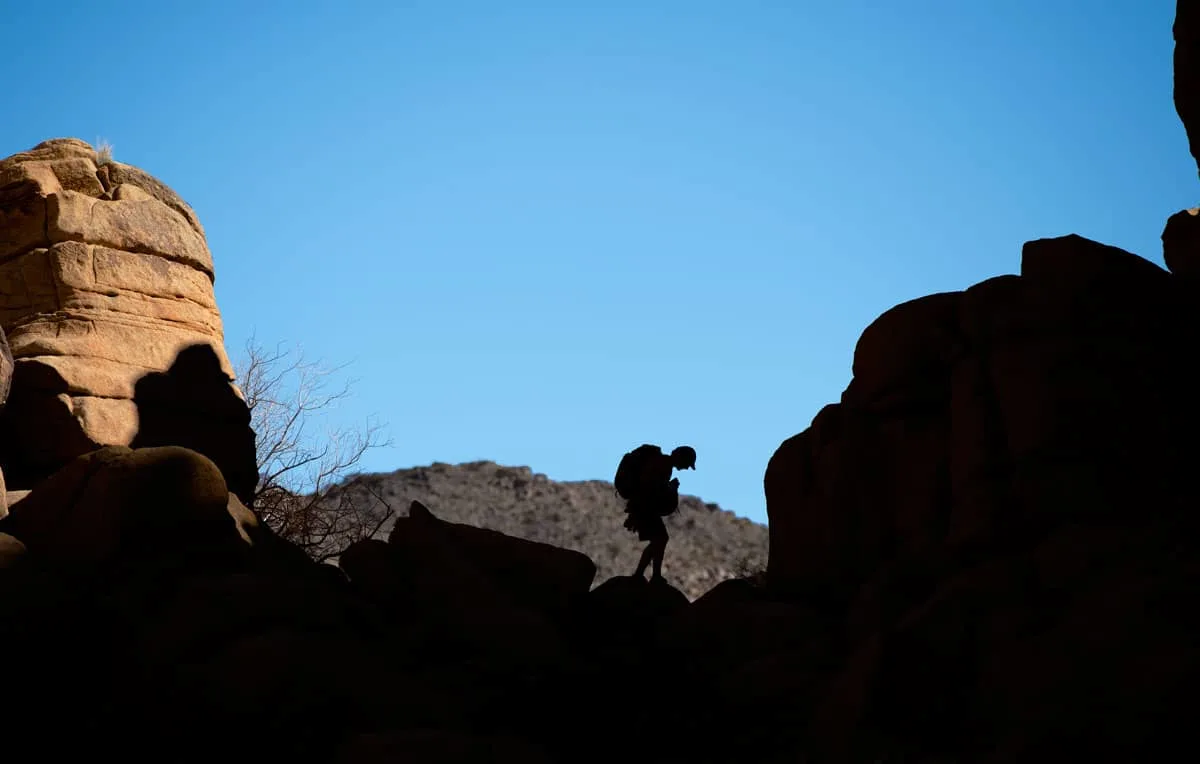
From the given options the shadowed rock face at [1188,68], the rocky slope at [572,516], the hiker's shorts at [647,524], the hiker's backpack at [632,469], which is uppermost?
the rocky slope at [572,516]

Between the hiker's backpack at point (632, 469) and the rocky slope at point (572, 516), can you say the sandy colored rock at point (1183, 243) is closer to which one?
the hiker's backpack at point (632, 469)

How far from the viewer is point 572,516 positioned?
50.7 metres

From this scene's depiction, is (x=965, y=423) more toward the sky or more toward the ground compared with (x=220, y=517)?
more toward the sky

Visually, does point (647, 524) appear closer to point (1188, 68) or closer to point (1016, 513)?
point (1016, 513)

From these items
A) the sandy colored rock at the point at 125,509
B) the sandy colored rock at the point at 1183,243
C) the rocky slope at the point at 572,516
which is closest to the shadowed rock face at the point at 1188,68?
the sandy colored rock at the point at 1183,243

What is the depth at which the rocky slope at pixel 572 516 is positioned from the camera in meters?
46.2

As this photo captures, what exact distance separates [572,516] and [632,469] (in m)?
35.0

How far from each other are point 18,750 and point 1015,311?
9140 millimetres

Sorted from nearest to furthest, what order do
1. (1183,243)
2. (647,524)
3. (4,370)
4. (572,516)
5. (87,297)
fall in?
(4,370)
(1183,243)
(87,297)
(647,524)
(572,516)

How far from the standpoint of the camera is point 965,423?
466 inches

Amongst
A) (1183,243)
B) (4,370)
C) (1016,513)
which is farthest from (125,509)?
(1183,243)

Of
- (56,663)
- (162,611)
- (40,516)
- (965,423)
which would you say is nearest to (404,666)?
(162,611)

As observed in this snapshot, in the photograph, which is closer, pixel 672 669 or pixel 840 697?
pixel 840 697

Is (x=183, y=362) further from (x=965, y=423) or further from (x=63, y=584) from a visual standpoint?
(x=965, y=423)
